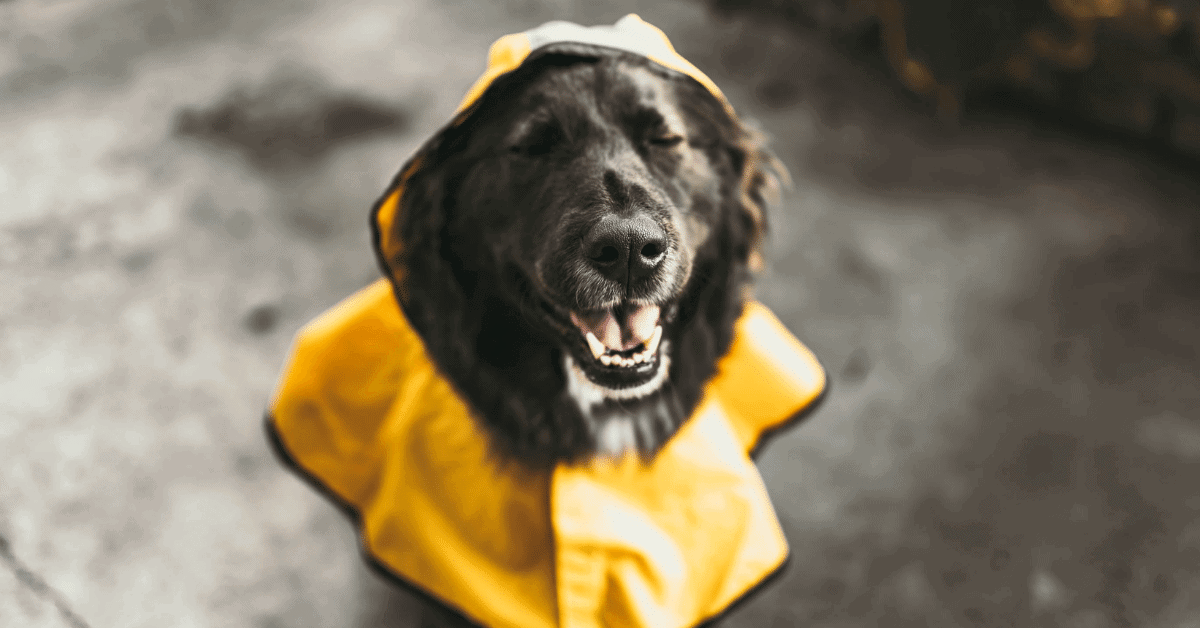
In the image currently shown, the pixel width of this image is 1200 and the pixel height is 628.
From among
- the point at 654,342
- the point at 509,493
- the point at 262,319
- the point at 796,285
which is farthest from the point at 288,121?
the point at 654,342

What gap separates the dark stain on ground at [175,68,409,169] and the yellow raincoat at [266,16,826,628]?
6.21ft

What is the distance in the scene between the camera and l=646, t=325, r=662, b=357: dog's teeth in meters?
1.56

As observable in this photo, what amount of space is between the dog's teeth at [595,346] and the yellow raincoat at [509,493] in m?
0.29

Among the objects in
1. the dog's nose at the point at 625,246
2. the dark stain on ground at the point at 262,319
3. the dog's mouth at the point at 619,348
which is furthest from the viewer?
the dark stain on ground at the point at 262,319

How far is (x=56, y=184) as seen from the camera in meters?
3.35

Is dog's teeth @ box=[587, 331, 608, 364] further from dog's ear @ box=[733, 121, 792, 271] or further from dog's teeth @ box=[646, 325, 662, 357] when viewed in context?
dog's ear @ box=[733, 121, 792, 271]

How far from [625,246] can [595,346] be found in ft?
0.80

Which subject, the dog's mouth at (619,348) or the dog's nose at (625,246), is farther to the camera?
the dog's mouth at (619,348)

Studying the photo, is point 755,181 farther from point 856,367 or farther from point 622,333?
point 856,367

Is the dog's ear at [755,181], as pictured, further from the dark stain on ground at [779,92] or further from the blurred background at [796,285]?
the dark stain on ground at [779,92]

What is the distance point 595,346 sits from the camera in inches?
60.5

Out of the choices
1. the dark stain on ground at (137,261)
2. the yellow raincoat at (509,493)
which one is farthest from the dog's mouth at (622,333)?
the dark stain on ground at (137,261)

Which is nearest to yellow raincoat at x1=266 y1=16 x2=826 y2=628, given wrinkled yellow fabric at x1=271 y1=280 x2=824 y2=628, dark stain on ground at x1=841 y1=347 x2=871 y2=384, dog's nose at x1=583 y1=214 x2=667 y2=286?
wrinkled yellow fabric at x1=271 y1=280 x2=824 y2=628

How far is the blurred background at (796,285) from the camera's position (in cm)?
225
